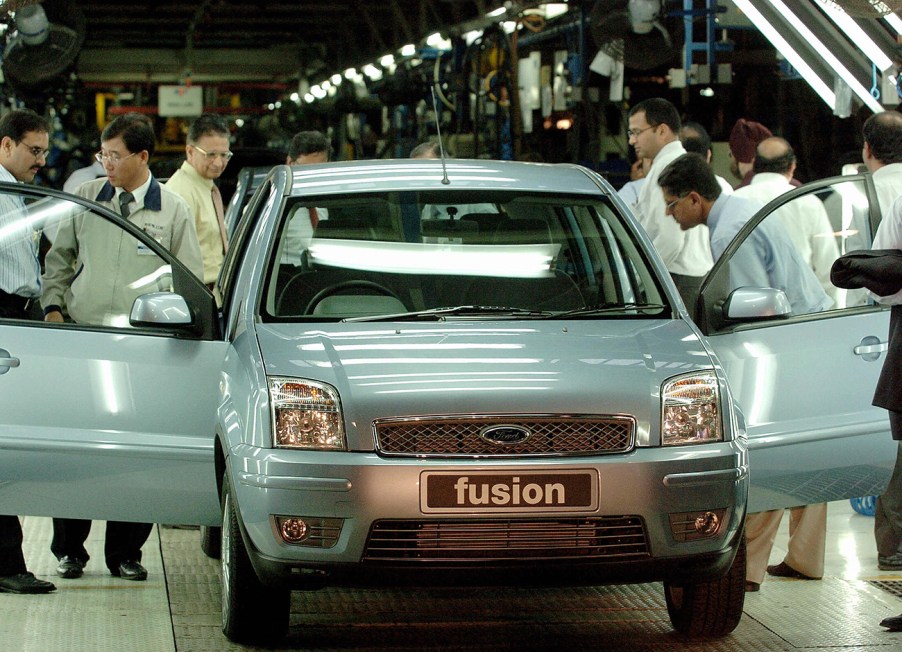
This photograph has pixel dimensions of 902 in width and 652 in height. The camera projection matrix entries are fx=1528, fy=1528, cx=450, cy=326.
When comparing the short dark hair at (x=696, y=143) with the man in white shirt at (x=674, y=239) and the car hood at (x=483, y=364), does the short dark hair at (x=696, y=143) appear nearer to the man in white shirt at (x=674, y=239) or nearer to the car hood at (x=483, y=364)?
the man in white shirt at (x=674, y=239)

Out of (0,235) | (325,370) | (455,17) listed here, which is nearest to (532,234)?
(325,370)

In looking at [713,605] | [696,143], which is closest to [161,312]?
[713,605]

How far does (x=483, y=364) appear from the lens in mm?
4379

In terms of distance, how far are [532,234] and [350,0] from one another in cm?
2307

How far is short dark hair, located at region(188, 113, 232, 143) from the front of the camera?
7.95 m

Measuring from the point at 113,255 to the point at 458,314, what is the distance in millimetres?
1559

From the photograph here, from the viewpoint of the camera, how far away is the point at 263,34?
3534 cm

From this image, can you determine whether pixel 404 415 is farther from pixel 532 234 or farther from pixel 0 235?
pixel 0 235

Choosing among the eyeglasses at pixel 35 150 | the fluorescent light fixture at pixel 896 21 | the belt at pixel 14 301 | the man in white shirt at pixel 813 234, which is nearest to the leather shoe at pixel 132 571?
the belt at pixel 14 301

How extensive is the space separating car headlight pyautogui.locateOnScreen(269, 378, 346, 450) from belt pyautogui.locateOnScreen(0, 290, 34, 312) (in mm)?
1819

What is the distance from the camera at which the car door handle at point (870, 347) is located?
17.6 ft

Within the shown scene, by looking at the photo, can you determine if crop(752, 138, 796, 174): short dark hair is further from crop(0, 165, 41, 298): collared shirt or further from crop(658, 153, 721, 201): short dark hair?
crop(0, 165, 41, 298): collared shirt

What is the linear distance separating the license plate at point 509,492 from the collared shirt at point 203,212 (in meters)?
3.94

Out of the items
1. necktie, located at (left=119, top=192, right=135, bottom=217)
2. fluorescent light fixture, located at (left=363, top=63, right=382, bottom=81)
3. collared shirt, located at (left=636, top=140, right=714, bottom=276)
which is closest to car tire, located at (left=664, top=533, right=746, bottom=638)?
collared shirt, located at (left=636, top=140, right=714, bottom=276)
